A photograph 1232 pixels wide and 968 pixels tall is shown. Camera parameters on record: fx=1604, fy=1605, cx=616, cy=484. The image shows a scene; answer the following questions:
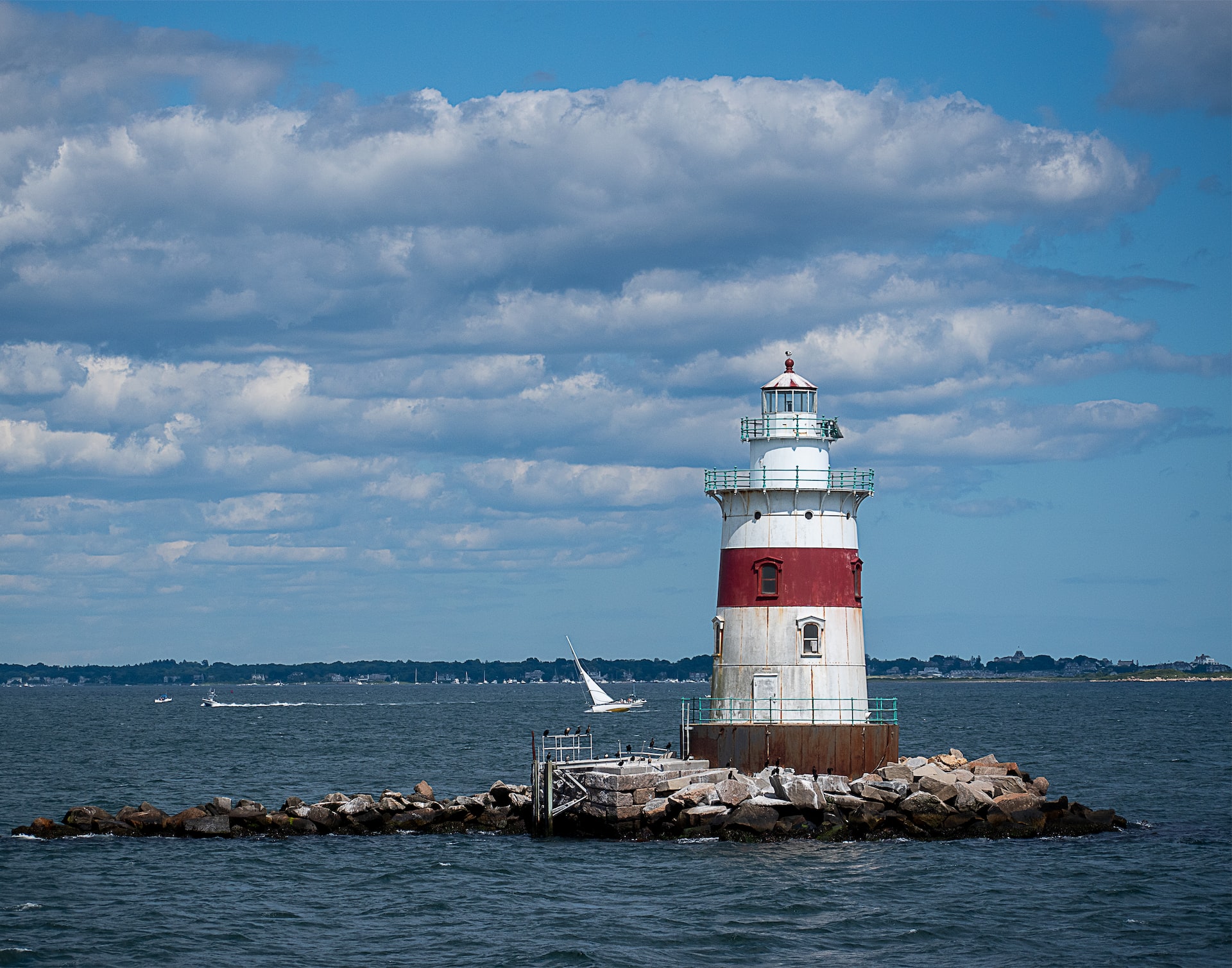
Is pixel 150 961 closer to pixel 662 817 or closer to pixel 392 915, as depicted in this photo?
pixel 392 915

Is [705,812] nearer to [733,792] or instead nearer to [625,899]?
[733,792]

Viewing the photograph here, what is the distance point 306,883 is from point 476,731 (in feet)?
227

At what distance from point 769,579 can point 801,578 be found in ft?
2.53

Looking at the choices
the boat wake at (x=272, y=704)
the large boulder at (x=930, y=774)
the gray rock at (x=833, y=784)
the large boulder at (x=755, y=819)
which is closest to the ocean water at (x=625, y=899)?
the large boulder at (x=755, y=819)

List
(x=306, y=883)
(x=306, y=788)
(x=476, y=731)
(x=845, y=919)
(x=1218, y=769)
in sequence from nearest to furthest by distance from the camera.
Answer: (x=845, y=919) → (x=306, y=883) → (x=306, y=788) → (x=1218, y=769) → (x=476, y=731)

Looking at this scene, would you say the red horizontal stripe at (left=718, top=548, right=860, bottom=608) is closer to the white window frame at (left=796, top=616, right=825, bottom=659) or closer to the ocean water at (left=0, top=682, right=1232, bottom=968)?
the white window frame at (left=796, top=616, right=825, bottom=659)

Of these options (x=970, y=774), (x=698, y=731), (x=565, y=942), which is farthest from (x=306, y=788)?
(x=565, y=942)

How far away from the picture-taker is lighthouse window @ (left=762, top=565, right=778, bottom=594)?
38375 mm

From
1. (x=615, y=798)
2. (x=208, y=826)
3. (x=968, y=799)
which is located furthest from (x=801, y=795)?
(x=208, y=826)

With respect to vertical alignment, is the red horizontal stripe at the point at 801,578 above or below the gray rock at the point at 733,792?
above

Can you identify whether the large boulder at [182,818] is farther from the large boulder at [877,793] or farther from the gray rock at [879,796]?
the gray rock at [879,796]

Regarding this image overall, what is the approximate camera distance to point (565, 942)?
2884 centimetres

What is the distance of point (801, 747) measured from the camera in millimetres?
37812

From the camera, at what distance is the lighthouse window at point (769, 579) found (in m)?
38.4
